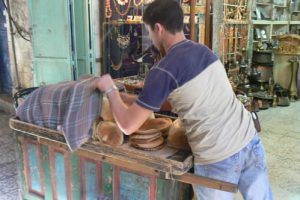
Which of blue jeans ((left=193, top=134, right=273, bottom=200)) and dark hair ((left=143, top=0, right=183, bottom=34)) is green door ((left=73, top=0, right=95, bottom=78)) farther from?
blue jeans ((left=193, top=134, right=273, bottom=200))

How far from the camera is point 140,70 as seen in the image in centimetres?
411

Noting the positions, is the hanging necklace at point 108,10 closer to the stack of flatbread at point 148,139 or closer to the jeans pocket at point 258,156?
the stack of flatbread at point 148,139

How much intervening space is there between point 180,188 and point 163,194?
102mm

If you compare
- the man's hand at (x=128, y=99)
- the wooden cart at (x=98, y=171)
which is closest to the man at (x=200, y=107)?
the wooden cart at (x=98, y=171)

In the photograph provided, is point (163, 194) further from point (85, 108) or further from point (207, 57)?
point (207, 57)

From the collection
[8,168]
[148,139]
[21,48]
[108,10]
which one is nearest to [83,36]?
[108,10]

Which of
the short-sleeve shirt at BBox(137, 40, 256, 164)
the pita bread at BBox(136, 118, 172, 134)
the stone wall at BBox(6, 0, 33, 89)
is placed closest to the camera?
the short-sleeve shirt at BBox(137, 40, 256, 164)

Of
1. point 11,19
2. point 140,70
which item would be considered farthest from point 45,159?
point 11,19

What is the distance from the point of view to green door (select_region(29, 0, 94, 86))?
3756mm

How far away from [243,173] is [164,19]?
0.77 meters

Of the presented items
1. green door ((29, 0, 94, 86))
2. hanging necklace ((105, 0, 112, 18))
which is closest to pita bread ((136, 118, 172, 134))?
green door ((29, 0, 94, 86))

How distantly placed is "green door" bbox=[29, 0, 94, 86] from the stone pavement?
2.86 ft

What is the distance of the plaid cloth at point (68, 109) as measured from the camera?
1.59 metres

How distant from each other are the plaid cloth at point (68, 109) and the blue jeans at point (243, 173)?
0.58 metres
